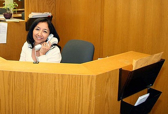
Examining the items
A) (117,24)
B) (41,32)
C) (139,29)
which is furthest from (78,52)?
(117,24)

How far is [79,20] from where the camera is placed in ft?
13.8

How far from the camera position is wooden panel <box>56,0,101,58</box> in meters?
3.83

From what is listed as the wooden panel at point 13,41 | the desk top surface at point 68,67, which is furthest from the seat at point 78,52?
the wooden panel at point 13,41

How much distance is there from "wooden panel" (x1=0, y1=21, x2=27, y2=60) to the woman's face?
5.71ft

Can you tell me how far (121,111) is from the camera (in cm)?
175

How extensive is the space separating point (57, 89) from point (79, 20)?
2780 millimetres

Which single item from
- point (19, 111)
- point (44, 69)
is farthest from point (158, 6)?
point (19, 111)

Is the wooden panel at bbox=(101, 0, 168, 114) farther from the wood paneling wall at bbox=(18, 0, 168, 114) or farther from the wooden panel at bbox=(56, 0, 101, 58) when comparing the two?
the wooden panel at bbox=(56, 0, 101, 58)

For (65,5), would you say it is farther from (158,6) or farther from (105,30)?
(158,6)

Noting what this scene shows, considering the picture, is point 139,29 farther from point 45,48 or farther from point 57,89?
point 57,89

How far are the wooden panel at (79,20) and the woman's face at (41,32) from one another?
4.63 ft

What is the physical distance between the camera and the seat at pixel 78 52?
8.30 feet

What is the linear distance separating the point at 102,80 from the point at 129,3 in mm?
1913

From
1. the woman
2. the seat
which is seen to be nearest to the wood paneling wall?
the seat
